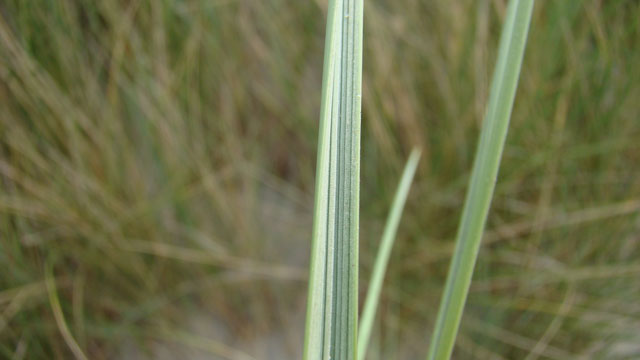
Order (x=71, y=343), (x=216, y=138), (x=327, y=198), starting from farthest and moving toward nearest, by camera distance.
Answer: (x=216, y=138) → (x=71, y=343) → (x=327, y=198)

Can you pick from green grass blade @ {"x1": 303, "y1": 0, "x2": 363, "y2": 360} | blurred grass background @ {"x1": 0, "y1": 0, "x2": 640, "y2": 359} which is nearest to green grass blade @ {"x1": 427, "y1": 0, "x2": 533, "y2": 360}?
green grass blade @ {"x1": 303, "y1": 0, "x2": 363, "y2": 360}

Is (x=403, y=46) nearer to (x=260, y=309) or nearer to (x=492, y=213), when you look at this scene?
(x=492, y=213)

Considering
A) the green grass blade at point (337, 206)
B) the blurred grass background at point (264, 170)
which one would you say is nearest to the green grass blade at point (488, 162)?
the green grass blade at point (337, 206)

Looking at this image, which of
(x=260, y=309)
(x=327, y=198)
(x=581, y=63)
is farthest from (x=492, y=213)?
(x=327, y=198)

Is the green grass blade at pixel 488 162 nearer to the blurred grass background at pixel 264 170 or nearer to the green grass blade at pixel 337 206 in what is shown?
the green grass blade at pixel 337 206

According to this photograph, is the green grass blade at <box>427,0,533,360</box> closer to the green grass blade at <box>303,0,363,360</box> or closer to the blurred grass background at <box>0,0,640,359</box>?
the green grass blade at <box>303,0,363,360</box>

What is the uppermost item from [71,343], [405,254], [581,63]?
[581,63]

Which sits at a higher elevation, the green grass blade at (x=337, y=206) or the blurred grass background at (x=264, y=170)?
the blurred grass background at (x=264, y=170)
